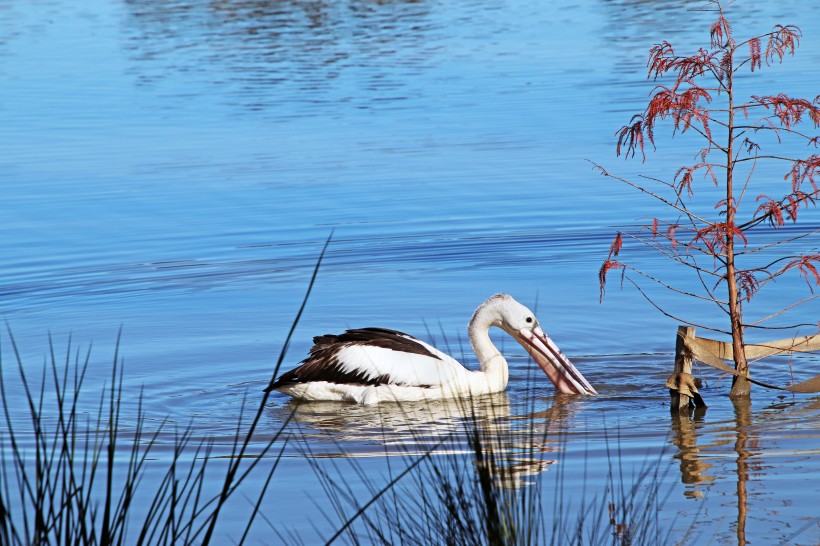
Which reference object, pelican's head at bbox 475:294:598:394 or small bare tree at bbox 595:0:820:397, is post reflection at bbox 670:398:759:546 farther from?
pelican's head at bbox 475:294:598:394

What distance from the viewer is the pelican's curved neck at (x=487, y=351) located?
31.5ft

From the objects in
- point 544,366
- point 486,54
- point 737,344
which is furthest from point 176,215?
point 486,54

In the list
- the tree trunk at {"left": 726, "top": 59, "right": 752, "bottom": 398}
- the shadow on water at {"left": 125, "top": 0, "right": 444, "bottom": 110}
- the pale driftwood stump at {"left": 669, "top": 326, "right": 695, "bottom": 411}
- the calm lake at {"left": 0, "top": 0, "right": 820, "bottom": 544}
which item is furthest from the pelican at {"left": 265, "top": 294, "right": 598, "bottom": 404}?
the shadow on water at {"left": 125, "top": 0, "right": 444, "bottom": 110}

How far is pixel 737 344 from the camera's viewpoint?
830 cm

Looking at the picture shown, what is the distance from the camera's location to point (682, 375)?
824cm

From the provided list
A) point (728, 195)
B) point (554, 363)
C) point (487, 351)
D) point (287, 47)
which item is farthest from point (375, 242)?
point (287, 47)

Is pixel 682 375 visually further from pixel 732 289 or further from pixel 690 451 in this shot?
pixel 690 451

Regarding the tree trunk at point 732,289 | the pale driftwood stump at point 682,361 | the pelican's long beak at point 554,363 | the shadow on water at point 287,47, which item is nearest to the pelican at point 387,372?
the pelican's long beak at point 554,363

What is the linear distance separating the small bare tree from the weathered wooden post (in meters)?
0.18

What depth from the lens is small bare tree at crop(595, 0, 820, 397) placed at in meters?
7.55

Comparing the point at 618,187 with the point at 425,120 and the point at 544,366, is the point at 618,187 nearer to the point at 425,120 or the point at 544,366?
the point at 425,120

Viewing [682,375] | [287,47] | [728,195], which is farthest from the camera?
[287,47]

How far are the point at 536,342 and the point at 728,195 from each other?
89.5 inches

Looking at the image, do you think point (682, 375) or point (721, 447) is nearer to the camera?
point (721, 447)
